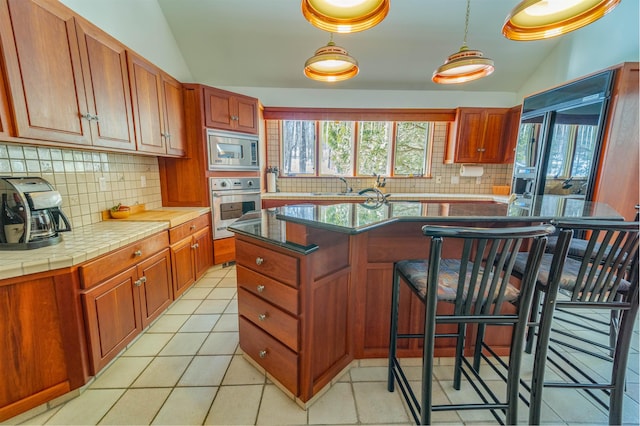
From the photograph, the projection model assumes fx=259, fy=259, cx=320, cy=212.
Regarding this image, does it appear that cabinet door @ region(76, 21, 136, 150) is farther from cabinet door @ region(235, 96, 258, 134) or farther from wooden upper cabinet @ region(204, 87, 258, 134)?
cabinet door @ region(235, 96, 258, 134)

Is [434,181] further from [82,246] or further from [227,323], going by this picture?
[82,246]

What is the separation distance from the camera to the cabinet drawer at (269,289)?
1304mm

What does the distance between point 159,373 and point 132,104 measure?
2.06 meters

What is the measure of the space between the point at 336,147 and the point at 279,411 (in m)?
3.76

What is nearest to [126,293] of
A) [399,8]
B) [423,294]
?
[423,294]

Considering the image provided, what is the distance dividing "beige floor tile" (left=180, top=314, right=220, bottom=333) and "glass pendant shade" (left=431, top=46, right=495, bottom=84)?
2662mm

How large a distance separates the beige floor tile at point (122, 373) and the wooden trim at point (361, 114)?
3.37 metres

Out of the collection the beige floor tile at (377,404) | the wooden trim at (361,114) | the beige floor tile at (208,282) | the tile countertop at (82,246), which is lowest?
the beige floor tile at (377,404)

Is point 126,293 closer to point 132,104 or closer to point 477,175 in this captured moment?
point 132,104

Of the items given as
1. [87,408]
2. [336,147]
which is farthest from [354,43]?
[87,408]

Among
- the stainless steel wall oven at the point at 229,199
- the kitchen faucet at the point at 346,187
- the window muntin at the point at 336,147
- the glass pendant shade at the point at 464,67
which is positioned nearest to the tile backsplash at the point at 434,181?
the kitchen faucet at the point at 346,187

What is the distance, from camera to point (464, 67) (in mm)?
1959

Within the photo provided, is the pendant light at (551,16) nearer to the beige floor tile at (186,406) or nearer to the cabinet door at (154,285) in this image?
the beige floor tile at (186,406)

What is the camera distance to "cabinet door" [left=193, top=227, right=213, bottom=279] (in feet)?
9.12
